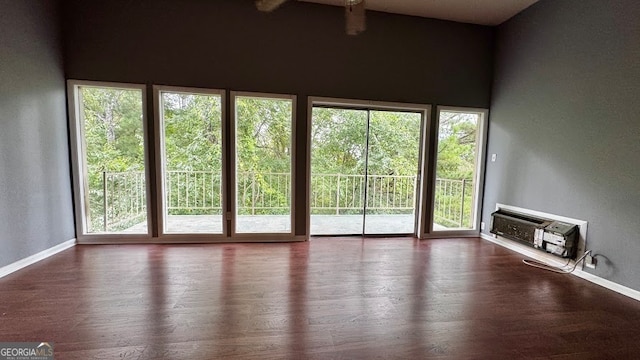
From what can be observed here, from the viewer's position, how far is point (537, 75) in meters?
3.38

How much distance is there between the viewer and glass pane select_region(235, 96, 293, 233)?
12.1ft

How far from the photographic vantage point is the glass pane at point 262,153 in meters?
3.69

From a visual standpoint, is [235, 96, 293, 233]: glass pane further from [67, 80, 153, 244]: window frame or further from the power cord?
the power cord

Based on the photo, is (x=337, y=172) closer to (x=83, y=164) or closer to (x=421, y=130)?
(x=421, y=130)

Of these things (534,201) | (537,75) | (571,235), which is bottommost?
(571,235)

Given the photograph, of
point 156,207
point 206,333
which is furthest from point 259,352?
point 156,207

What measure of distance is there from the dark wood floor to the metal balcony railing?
2.37 feet

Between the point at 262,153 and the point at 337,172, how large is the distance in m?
1.75

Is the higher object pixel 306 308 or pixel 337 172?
pixel 337 172

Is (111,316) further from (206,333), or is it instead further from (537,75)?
(537,75)

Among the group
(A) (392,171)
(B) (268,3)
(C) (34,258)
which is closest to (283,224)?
(A) (392,171)

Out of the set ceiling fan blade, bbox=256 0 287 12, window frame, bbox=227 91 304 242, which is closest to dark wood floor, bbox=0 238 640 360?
window frame, bbox=227 91 304 242

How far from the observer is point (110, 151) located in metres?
3.47

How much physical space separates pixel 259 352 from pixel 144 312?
Answer: 1.00m
